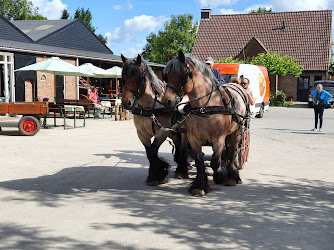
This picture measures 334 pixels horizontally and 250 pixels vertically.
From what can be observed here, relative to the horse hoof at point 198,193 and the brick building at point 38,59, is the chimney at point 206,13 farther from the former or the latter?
the horse hoof at point 198,193

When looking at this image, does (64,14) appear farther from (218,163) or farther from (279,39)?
(218,163)

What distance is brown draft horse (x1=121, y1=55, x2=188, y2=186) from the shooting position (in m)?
6.22

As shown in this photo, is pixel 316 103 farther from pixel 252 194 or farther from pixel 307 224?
pixel 307 224

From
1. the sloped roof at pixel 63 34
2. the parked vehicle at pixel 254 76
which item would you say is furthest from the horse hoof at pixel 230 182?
the sloped roof at pixel 63 34

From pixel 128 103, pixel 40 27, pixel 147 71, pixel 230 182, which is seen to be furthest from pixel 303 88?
pixel 128 103

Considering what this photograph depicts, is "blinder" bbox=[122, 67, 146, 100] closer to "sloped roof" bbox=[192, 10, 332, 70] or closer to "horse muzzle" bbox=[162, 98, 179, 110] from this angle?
"horse muzzle" bbox=[162, 98, 179, 110]

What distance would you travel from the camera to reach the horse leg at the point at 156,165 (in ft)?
21.4

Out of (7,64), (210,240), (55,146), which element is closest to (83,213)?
(210,240)

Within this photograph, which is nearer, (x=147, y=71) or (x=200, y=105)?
(x=200, y=105)

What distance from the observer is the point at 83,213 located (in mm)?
5336

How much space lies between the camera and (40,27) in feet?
121

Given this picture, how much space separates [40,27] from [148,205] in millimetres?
34260

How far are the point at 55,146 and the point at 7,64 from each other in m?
11.5

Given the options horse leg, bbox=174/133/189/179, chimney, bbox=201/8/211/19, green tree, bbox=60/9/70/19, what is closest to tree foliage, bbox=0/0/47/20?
green tree, bbox=60/9/70/19
